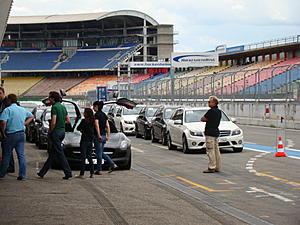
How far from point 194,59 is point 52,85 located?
41431 mm

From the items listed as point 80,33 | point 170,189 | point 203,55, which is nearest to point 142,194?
point 170,189

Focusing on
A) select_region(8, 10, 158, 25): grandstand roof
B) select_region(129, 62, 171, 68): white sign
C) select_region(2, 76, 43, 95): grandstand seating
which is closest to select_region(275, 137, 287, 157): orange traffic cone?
select_region(129, 62, 171, 68): white sign

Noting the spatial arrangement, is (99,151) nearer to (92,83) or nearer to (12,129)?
(12,129)

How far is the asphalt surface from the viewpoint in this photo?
8677mm

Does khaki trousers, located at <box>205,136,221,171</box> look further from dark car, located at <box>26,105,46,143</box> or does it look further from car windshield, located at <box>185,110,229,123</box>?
dark car, located at <box>26,105,46,143</box>

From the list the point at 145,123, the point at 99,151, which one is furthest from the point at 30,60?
the point at 99,151

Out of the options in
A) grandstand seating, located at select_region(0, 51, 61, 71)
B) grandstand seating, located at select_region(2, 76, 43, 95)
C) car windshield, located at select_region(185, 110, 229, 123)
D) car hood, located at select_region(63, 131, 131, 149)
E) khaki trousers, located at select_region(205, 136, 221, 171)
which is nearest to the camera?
khaki trousers, located at select_region(205, 136, 221, 171)

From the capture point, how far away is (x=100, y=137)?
14250 millimetres

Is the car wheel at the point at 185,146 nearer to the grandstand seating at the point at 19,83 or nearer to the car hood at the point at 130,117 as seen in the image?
the car hood at the point at 130,117

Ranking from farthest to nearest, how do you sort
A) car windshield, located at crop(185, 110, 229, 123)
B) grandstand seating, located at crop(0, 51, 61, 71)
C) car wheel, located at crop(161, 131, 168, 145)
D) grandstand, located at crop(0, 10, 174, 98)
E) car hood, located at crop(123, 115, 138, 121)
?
grandstand seating, located at crop(0, 51, 61, 71), grandstand, located at crop(0, 10, 174, 98), car hood, located at crop(123, 115, 138, 121), car wheel, located at crop(161, 131, 168, 145), car windshield, located at crop(185, 110, 229, 123)

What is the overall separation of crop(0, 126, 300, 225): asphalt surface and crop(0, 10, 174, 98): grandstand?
8089cm

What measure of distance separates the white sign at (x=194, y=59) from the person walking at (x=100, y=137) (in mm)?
50766

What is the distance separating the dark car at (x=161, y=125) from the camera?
78.0 ft

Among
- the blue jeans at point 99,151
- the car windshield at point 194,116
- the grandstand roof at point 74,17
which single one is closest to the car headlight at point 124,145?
the blue jeans at point 99,151
